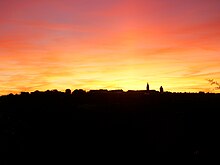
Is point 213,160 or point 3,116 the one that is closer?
point 213,160

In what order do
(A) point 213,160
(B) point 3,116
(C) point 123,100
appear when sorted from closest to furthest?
1. (A) point 213,160
2. (B) point 3,116
3. (C) point 123,100

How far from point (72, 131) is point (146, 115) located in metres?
4.04

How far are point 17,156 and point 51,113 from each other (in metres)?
3.33

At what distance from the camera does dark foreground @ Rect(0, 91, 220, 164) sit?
1429 centimetres

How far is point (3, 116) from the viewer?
60.1 ft

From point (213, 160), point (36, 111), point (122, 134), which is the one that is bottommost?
point (213, 160)

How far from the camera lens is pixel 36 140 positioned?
15500 mm

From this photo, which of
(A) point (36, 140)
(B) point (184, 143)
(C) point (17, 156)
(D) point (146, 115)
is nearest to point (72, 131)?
(A) point (36, 140)

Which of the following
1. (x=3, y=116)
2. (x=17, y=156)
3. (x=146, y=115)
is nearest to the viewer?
(x=17, y=156)

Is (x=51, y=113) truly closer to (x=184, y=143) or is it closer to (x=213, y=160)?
(x=184, y=143)

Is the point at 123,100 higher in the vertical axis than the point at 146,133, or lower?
higher

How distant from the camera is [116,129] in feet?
51.9

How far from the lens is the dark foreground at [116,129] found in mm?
14289

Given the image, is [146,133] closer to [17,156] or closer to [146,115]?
[146,115]
